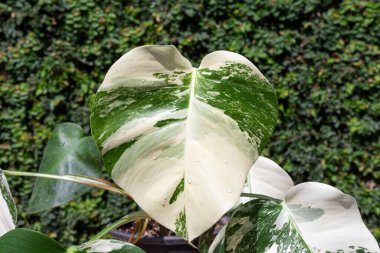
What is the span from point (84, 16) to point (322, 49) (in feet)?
3.33

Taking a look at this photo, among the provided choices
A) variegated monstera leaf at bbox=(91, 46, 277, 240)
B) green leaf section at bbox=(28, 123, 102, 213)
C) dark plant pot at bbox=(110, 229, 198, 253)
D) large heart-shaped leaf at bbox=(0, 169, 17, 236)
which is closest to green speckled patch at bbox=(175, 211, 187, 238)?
variegated monstera leaf at bbox=(91, 46, 277, 240)

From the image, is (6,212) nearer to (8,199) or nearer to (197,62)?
(8,199)

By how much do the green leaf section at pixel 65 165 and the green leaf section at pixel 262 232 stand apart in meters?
0.48

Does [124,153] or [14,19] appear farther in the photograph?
[14,19]

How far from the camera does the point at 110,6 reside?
2467 millimetres

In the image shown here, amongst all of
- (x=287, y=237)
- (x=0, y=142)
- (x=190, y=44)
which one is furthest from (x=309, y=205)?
(x=0, y=142)

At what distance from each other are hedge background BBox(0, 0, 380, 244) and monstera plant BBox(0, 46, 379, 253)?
1652 mm

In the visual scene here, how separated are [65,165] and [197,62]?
1.28 metres

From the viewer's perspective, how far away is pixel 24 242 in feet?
2.20

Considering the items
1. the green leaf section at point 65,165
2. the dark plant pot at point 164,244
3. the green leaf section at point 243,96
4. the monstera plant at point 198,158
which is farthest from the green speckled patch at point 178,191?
the green leaf section at point 65,165

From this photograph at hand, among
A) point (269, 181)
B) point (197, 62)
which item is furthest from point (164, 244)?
point (197, 62)

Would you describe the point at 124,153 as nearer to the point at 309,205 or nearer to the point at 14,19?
the point at 309,205

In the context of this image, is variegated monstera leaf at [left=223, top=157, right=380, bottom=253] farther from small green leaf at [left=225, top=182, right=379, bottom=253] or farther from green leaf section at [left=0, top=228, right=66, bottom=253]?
green leaf section at [left=0, top=228, right=66, bottom=253]

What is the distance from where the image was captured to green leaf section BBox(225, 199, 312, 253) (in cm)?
76
